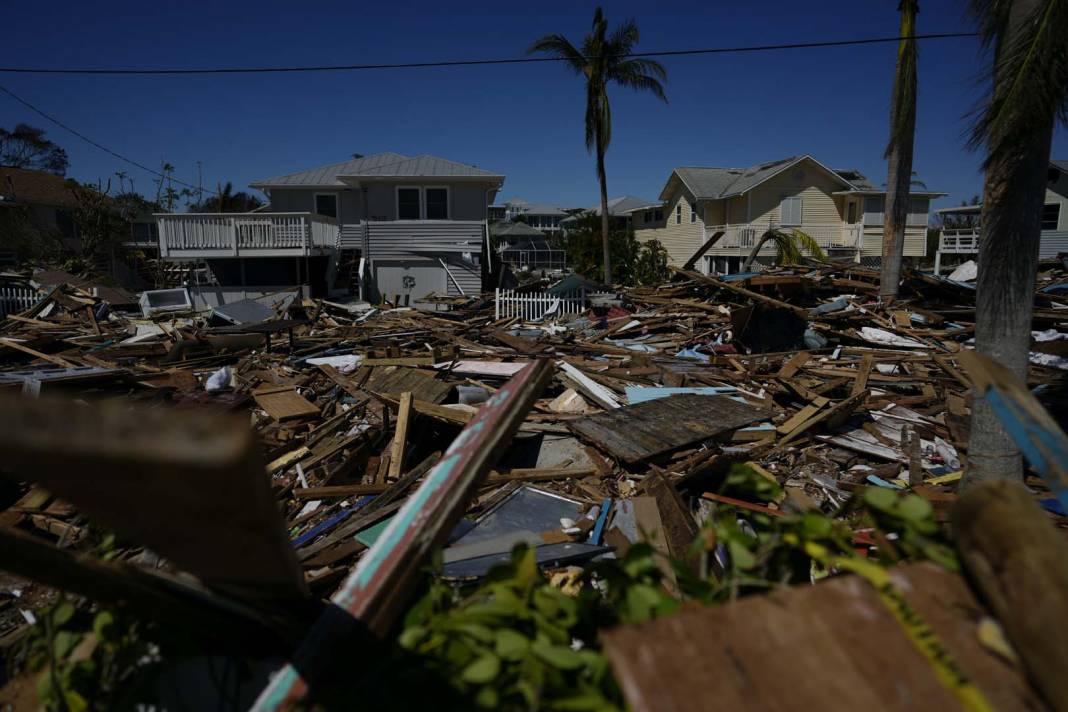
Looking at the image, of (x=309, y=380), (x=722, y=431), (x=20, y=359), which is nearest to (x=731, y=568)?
(x=722, y=431)

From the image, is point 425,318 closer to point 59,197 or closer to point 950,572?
point 950,572

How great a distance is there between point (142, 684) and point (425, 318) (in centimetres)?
1539

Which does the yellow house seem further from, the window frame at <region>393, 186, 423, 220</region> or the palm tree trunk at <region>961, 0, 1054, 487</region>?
the palm tree trunk at <region>961, 0, 1054, 487</region>

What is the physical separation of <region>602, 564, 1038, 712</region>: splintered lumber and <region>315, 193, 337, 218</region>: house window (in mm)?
26848

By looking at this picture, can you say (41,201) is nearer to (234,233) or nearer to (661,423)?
(234,233)

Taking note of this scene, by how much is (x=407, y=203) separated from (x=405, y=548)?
23.7m

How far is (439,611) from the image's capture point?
4.85 feet

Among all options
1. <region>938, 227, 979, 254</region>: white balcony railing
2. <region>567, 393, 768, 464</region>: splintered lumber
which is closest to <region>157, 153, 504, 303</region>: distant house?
<region>567, 393, 768, 464</region>: splintered lumber

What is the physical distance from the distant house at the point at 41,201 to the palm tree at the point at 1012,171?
3750 cm

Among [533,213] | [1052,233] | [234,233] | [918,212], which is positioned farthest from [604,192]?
[533,213]

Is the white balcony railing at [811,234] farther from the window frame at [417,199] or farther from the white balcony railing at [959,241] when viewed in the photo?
the window frame at [417,199]

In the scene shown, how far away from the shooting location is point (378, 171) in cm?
2405

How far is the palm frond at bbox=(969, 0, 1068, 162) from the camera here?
2965mm

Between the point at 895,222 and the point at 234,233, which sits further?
the point at 234,233
